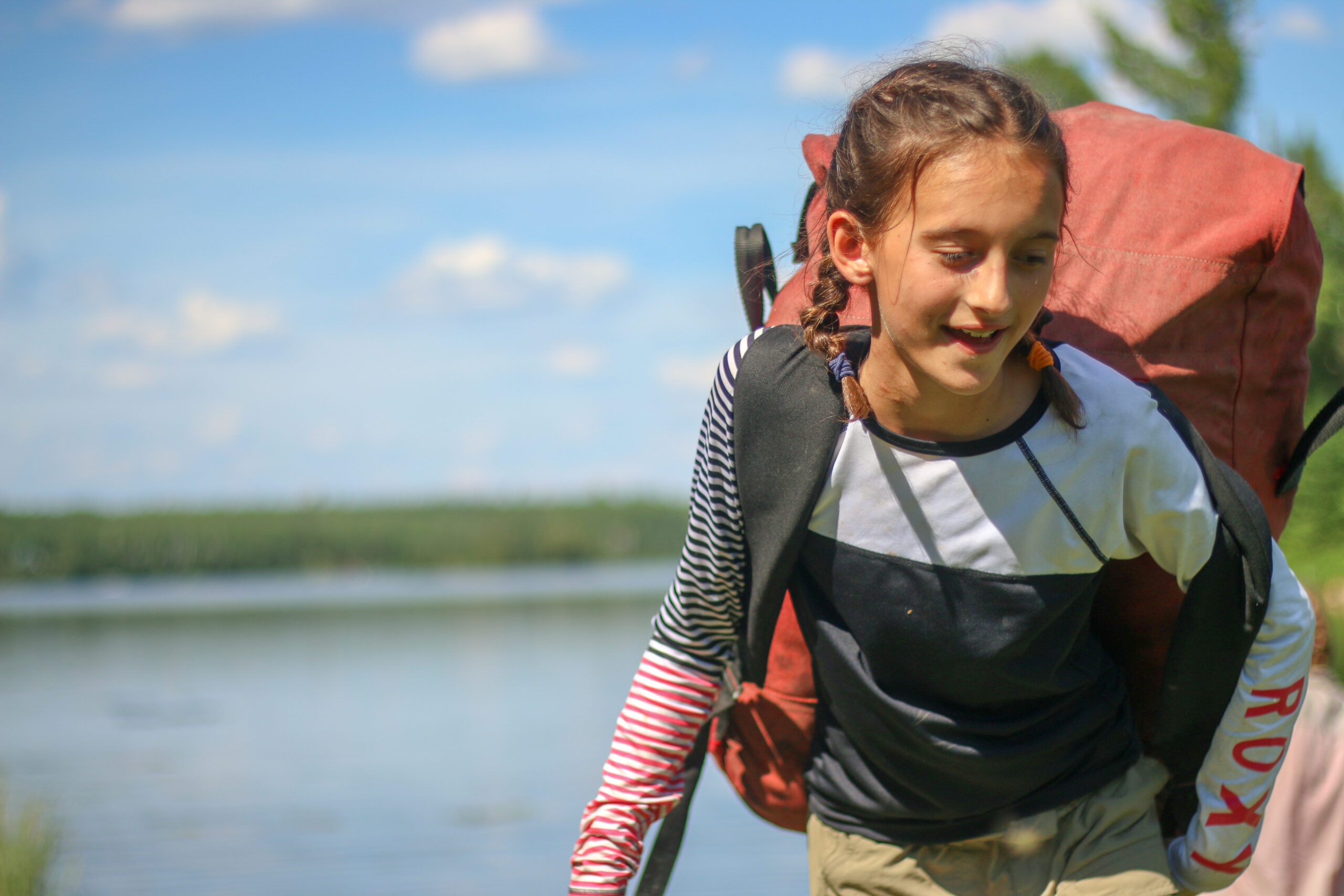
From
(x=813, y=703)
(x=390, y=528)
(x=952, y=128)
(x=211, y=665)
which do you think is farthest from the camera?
(x=390, y=528)

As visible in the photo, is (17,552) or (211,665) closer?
(211,665)

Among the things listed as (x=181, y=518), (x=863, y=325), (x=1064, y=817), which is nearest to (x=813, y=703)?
(x=1064, y=817)

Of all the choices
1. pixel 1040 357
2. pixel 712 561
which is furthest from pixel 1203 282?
A: pixel 712 561

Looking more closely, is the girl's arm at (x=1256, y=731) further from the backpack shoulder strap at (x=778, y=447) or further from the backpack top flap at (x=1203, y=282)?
the backpack shoulder strap at (x=778, y=447)

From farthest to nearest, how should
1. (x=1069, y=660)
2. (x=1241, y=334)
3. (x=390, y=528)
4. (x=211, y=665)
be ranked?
(x=390, y=528), (x=211, y=665), (x=1241, y=334), (x=1069, y=660)

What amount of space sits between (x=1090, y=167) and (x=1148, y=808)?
1.14 m

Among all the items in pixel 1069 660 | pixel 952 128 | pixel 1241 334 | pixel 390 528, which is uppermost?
pixel 952 128

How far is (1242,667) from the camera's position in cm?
194

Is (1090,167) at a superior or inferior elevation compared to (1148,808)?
superior

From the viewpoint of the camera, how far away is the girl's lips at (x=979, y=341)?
1.79 meters

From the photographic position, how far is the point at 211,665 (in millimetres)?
31219

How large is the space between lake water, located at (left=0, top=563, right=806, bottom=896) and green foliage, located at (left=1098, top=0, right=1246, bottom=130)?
11.9m

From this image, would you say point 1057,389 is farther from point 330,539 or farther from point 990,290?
point 330,539

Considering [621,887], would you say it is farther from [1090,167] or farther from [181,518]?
[181,518]
